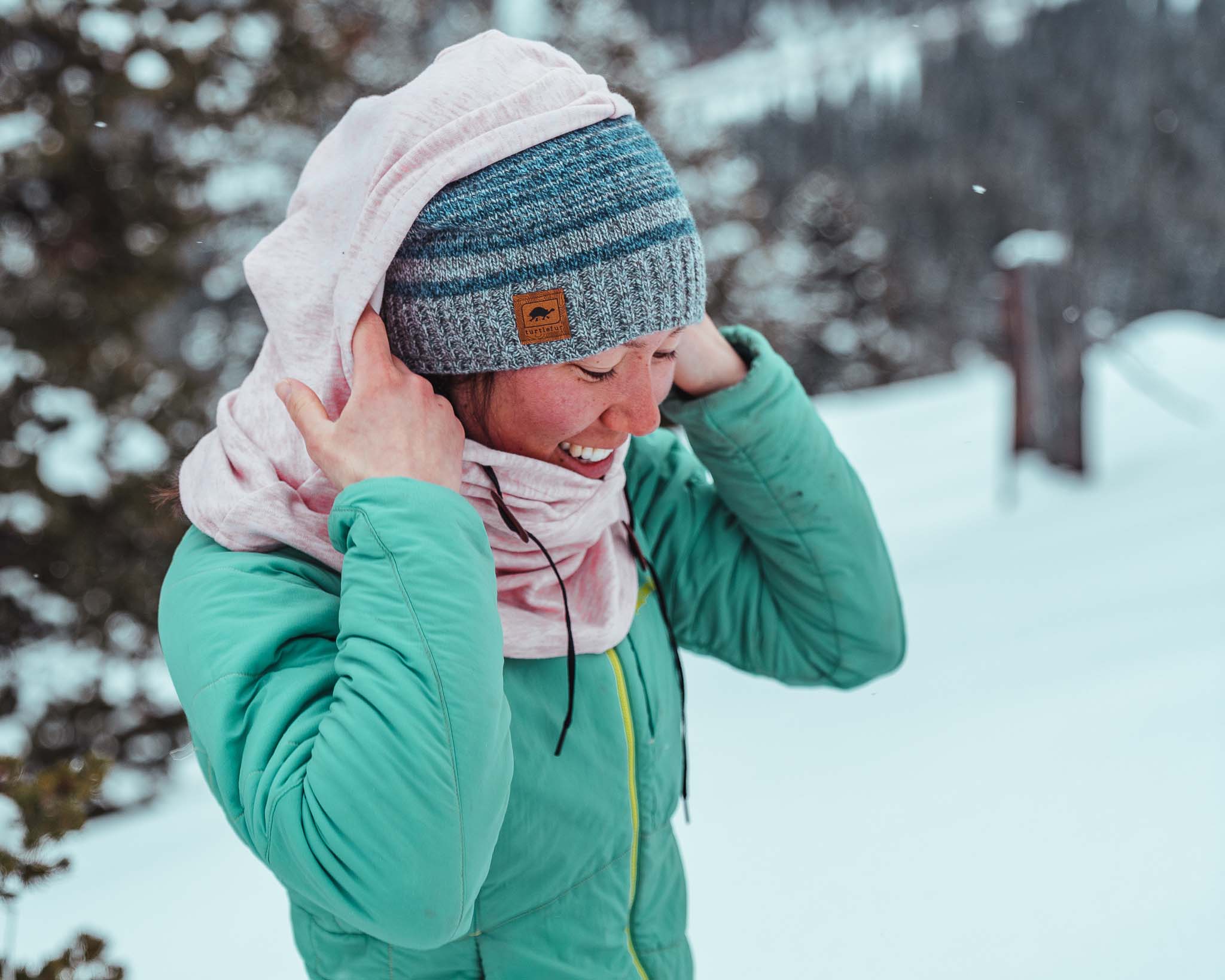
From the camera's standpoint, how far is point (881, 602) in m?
1.33

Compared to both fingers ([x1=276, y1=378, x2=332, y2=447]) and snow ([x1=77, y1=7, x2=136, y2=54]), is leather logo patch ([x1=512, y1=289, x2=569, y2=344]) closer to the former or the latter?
fingers ([x1=276, y1=378, x2=332, y2=447])

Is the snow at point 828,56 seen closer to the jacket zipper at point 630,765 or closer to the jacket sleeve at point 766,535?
the jacket sleeve at point 766,535

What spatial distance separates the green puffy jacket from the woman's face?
0.17 metres

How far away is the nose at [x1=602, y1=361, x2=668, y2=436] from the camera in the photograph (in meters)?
1.06

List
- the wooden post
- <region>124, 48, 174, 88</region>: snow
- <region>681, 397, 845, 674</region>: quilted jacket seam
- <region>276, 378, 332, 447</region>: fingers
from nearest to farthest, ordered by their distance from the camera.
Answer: <region>276, 378, 332, 447</region>: fingers
<region>681, 397, 845, 674</region>: quilted jacket seam
<region>124, 48, 174, 88</region>: snow
the wooden post

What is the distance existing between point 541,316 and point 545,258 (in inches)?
2.2

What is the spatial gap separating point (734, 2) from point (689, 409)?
30623 millimetres

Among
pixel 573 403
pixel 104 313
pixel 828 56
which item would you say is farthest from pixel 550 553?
pixel 828 56

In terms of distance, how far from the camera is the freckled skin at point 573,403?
105cm

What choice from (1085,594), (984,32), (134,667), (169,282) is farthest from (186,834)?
(984,32)

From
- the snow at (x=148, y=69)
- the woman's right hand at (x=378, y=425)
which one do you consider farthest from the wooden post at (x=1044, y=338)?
the woman's right hand at (x=378, y=425)

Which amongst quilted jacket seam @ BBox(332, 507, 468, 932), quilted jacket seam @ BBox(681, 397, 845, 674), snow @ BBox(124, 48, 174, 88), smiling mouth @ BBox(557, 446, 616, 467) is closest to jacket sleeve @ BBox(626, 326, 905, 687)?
quilted jacket seam @ BBox(681, 397, 845, 674)

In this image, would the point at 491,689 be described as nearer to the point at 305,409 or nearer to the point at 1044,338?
the point at 305,409

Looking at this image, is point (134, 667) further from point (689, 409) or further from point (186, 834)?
point (689, 409)
